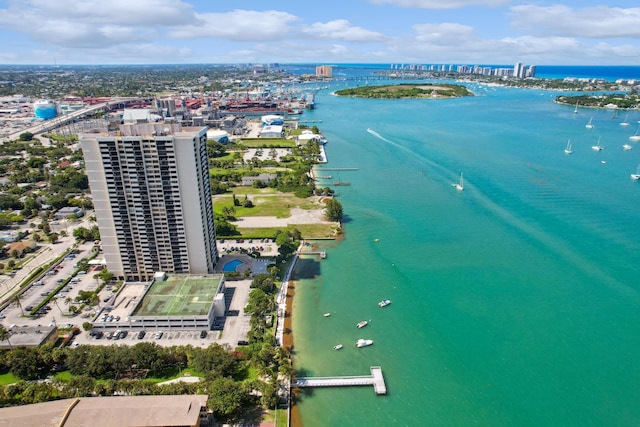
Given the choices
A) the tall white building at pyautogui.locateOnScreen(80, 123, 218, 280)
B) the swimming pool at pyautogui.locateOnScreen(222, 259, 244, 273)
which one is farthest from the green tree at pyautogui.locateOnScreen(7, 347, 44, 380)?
the swimming pool at pyautogui.locateOnScreen(222, 259, 244, 273)

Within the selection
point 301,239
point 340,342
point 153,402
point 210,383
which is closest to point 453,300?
point 340,342

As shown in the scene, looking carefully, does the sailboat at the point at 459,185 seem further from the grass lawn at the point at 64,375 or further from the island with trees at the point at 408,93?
the island with trees at the point at 408,93

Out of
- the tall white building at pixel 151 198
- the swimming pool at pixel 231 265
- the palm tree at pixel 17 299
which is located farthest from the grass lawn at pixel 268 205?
the palm tree at pixel 17 299

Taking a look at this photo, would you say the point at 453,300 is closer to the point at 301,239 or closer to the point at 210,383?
the point at 301,239

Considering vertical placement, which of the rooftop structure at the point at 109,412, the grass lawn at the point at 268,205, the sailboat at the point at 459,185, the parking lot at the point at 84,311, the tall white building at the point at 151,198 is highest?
the tall white building at the point at 151,198

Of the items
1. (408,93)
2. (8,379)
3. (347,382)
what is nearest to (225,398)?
(347,382)

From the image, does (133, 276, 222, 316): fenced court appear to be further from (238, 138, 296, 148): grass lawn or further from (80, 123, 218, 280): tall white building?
(238, 138, 296, 148): grass lawn
